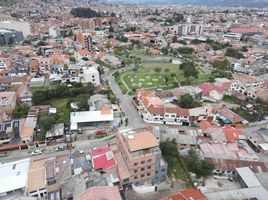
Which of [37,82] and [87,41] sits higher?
[87,41]

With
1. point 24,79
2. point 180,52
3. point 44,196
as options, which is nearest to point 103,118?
point 44,196

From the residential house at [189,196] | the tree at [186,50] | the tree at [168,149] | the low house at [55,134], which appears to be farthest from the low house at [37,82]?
the tree at [186,50]

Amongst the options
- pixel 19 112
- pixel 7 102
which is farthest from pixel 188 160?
pixel 7 102

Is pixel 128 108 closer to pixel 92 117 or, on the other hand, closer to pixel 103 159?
pixel 92 117

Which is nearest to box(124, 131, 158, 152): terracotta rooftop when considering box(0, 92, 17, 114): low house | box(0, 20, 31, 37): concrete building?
box(0, 92, 17, 114): low house

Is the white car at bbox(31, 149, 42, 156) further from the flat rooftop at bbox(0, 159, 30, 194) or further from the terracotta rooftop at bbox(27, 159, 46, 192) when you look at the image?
the terracotta rooftop at bbox(27, 159, 46, 192)
